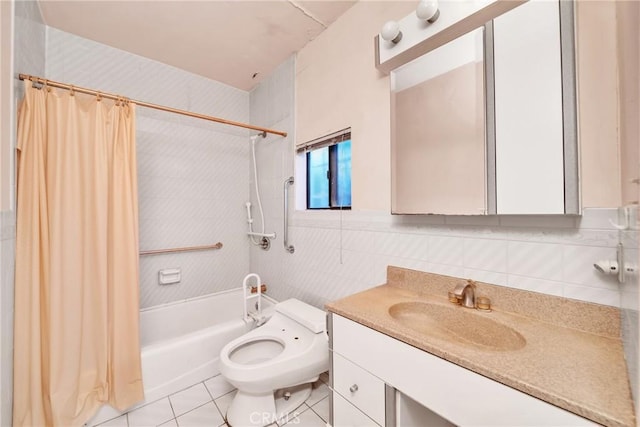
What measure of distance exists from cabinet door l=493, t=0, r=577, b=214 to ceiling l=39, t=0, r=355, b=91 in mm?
1032

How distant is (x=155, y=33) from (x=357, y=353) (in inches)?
93.7

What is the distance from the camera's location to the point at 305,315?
1.52 meters

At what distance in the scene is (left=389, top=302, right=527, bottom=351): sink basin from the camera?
33.6 inches

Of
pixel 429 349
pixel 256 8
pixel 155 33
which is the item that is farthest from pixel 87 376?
pixel 256 8

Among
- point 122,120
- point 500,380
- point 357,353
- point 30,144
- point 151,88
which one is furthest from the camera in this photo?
point 151,88

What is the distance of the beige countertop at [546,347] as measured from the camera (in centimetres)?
52

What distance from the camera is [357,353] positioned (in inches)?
37.5

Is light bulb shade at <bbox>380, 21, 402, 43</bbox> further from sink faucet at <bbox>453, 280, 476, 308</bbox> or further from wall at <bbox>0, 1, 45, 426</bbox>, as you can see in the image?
wall at <bbox>0, 1, 45, 426</bbox>

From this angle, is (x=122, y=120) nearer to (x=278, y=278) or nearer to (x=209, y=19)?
(x=209, y=19)

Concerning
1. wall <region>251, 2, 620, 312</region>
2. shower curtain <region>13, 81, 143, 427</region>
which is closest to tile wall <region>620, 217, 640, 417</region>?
wall <region>251, 2, 620, 312</region>

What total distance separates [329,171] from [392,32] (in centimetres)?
89

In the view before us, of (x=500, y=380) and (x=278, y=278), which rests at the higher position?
(x=500, y=380)

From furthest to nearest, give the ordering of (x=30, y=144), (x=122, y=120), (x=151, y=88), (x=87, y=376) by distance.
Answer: (x=151, y=88) → (x=122, y=120) → (x=87, y=376) → (x=30, y=144)

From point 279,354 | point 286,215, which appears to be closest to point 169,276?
point 286,215
